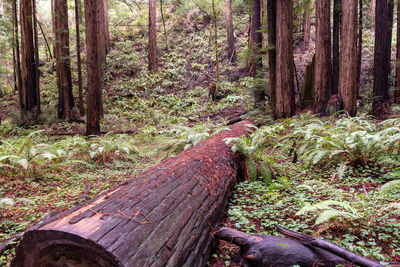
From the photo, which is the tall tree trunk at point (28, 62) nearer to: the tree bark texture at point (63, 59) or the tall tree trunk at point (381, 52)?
the tree bark texture at point (63, 59)

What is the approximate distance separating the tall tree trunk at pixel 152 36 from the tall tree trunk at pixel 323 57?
513 inches

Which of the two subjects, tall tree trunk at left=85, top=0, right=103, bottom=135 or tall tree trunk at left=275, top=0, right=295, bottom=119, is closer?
tall tree trunk at left=85, top=0, right=103, bottom=135

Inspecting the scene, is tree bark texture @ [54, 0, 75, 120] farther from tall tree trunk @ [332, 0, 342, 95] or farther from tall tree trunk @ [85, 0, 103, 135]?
tall tree trunk @ [332, 0, 342, 95]

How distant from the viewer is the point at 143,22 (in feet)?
81.5

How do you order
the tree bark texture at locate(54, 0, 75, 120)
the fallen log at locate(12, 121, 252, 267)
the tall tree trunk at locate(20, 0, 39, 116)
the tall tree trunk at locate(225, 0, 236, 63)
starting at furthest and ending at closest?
the tall tree trunk at locate(225, 0, 236, 63) < the tall tree trunk at locate(20, 0, 39, 116) < the tree bark texture at locate(54, 0, 75, 120) < the fallen log at locate(12, 121, 252, 267)

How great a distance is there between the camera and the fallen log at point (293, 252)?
1744mm

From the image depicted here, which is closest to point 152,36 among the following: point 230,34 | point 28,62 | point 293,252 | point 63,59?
point 230,34

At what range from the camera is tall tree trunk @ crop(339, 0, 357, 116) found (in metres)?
7.31

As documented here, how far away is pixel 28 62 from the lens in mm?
13570

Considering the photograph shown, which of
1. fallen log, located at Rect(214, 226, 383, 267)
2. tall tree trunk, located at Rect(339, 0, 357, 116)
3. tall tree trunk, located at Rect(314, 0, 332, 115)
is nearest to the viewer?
fallen log, located at Rect(214, 226, 383, 267)

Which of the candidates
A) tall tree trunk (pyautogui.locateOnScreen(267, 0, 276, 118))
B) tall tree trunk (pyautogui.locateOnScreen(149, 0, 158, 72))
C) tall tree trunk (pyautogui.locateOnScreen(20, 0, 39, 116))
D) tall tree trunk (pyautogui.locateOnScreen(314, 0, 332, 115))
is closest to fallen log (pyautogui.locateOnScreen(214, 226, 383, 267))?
tall tree trunk (pyautogui.locateOnScreen(314, 0, 332, 115))

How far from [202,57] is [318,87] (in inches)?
515

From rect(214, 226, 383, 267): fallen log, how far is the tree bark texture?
45.5ft

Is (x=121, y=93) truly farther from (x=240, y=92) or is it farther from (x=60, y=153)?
(x=60, y=153)
